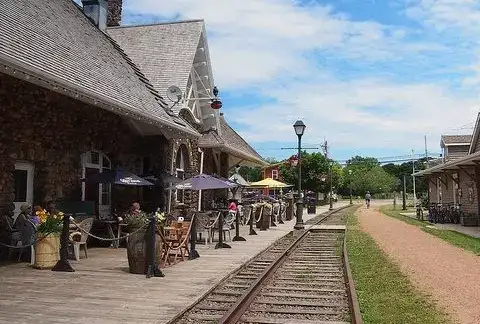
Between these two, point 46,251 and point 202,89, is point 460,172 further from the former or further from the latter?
point 46,251

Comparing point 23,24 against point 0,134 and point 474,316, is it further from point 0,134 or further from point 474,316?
point 474,316

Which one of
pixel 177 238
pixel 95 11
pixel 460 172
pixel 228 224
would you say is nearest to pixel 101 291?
pixel 177 238

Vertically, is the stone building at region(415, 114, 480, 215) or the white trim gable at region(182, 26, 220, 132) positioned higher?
the white trim gable at region(182, 26, 220, 132)

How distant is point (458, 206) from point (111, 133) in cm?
2196

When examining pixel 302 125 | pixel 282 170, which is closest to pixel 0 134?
pixel 302 125

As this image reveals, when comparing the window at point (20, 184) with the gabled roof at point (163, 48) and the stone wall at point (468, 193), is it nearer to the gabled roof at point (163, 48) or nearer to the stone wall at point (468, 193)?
the gabled roof at point (163, 48)

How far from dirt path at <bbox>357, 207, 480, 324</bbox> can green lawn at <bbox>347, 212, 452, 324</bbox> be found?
23cm

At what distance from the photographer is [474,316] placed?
6.89m

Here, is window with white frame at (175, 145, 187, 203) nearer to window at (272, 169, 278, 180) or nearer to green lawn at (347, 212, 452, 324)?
green lawn at (347, 212, 452, 324)

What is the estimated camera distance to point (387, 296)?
8188 mm

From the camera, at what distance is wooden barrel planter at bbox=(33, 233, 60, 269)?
9.66m

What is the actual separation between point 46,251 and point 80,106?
188 inches

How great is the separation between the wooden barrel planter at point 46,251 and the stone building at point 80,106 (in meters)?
1.47

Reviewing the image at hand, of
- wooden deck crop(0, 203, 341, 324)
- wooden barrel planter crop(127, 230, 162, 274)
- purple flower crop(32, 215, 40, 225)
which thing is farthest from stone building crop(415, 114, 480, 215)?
purple flower crop(32, 215, 40, 225)
